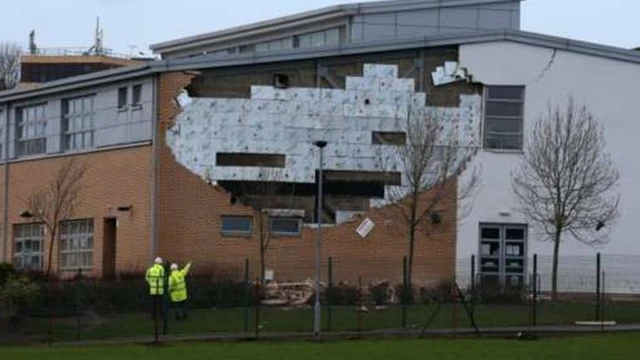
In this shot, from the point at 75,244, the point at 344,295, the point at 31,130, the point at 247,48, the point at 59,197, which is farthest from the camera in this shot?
the point at 247,48

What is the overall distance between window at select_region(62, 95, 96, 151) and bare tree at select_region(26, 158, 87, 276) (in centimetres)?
77

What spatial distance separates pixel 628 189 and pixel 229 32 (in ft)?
74.0

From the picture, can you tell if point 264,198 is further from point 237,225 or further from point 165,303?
point 165,303

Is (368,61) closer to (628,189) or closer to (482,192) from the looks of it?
(482,192)

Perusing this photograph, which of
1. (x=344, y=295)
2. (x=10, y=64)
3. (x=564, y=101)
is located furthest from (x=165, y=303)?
(x=10, y=64)

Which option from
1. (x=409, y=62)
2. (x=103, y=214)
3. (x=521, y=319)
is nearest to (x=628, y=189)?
(x=409, y=62)

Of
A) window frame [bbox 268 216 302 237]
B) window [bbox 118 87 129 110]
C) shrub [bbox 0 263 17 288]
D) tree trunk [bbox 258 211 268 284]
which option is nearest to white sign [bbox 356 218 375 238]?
window frame [bbox 268 216 302 237]

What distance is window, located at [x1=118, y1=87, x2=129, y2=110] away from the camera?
47.6 metres

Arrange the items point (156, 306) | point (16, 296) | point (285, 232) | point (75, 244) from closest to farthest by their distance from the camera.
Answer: point (156, 306)
point (16, 296)
point (285, 232)
point (75, 244)

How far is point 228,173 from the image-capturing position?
45.7 m

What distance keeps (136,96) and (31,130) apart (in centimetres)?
797

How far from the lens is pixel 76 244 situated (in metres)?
50.0

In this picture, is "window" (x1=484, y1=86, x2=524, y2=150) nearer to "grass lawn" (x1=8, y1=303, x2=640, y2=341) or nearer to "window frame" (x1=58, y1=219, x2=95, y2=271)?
"grass lawn" (x1=8, y1=303, x2=640, y2=341)

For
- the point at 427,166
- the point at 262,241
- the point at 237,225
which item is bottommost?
the point at 262,241
